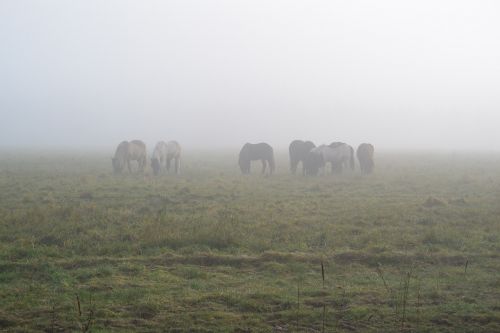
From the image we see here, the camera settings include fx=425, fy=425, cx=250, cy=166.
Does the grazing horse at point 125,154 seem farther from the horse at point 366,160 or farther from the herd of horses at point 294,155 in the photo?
the horse at point 366,160

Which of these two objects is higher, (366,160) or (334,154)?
(334,154)

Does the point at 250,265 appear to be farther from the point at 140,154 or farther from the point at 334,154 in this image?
the point at 140,154

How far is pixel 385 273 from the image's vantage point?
711 cm

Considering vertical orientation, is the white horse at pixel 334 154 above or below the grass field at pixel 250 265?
above

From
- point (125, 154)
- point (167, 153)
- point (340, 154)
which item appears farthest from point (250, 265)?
point (167, 153)

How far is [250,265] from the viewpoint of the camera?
7.50m

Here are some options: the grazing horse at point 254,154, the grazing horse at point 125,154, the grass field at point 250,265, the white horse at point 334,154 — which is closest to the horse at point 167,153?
the grazing horse at point 125,154

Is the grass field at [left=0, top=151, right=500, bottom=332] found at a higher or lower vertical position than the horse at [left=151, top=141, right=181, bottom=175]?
lower

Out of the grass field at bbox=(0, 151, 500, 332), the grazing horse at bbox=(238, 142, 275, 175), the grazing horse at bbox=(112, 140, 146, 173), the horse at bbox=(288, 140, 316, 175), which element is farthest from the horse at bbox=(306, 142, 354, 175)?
the grazing horse at bbox=(112, 140, 146, 173)

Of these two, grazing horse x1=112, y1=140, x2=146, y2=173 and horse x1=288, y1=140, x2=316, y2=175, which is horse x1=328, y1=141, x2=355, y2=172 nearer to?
horse x1=288, y1=140, x2=316, y2=175

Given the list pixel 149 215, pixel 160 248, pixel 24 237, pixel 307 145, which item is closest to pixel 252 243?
pixel 160 248

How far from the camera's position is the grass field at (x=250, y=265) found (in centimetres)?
525

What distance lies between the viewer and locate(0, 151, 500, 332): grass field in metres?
5.25

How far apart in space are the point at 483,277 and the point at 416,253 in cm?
139
